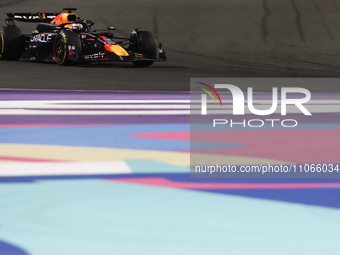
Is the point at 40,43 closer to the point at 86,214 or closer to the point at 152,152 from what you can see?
the point at 152,152

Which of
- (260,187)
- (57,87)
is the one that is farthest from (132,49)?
(260,187)

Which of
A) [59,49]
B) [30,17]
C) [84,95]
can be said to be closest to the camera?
[84,95]

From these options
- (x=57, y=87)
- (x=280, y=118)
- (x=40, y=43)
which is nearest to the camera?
(x=280, y=118)

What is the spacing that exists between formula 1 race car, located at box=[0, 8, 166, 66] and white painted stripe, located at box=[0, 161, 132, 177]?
442 inches

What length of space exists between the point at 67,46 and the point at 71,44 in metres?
0.15

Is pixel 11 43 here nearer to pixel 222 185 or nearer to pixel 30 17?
pixel 30 17

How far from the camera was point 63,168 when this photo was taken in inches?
189

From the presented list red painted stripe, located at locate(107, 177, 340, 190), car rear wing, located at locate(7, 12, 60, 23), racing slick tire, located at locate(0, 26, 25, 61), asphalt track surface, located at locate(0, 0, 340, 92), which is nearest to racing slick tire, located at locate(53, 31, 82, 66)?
asphalt track surface, located at locate(0, 0, 340, 92)

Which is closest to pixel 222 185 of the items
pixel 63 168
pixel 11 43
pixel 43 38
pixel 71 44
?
pixel 63 168

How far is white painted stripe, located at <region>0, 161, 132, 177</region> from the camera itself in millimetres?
4641

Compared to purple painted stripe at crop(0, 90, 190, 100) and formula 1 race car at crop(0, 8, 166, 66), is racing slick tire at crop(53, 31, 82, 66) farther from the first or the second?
purple painted stripe at crop(0, 90, 190, 100)

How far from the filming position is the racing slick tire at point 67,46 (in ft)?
52.4

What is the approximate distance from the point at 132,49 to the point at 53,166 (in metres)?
13.0

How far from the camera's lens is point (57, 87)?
1151 centimetres
